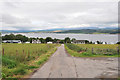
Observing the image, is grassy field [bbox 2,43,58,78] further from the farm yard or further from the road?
the road

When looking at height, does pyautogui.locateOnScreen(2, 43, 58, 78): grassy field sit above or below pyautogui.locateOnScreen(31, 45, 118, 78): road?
above

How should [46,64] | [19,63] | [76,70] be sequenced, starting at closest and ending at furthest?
[76,70] → [19,63] → [46,64]

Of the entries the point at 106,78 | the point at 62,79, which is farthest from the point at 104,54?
the point at 62,79

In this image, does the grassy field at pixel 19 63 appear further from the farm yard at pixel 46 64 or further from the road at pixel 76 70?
the road at pixel 76 70

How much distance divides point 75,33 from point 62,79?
149588mm

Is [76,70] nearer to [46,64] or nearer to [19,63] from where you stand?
[46,64]

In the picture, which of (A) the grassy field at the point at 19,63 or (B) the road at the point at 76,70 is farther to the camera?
(A) the grassy field at the point at 19,63

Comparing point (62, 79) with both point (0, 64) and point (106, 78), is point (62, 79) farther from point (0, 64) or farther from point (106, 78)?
point (0, 64)

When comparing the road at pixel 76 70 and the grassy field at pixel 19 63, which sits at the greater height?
the grassy field at pixel 19 63

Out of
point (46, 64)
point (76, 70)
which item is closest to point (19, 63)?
point (46, 64)

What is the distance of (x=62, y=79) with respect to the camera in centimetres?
657

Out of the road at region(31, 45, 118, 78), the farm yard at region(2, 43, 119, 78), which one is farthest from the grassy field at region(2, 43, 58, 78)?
the road at region(31, 45, 118, 78)

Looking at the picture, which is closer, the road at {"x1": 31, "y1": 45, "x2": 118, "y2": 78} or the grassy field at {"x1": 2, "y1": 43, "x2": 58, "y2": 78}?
the road at {"x1": 31, "y1": 45, "x2": 118, "y2": 78}

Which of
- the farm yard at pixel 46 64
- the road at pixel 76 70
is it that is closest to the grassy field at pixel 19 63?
the farm yard at pixel 46 64
